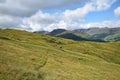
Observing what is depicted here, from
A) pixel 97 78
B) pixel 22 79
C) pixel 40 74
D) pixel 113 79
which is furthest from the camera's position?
pixel 113 79

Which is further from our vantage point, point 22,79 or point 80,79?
point 80,79

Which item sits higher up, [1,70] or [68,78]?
[1,70]

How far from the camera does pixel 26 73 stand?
33812 mm

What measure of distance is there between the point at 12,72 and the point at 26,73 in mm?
2532

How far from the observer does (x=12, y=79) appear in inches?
1183

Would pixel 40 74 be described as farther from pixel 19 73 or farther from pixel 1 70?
pixel 1 70

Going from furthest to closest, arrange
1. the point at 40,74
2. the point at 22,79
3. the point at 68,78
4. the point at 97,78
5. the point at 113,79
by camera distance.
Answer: the point at 113,79 → the point at 97,78 → the point at 68,78 → the point at 40,74 → the point at 22,79

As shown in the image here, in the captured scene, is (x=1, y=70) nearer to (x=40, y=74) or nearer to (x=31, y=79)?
(x=31, y=79)

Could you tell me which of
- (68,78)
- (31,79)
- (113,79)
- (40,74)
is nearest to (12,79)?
(31,79)

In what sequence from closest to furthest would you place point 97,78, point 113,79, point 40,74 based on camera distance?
point 40,74
point 97,78
point 113,79

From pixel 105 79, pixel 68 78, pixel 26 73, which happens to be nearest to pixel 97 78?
pixel 105 79

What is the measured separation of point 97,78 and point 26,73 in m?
21.3

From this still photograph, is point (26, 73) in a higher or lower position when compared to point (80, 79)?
higher

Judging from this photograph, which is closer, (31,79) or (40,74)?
(31,79)
